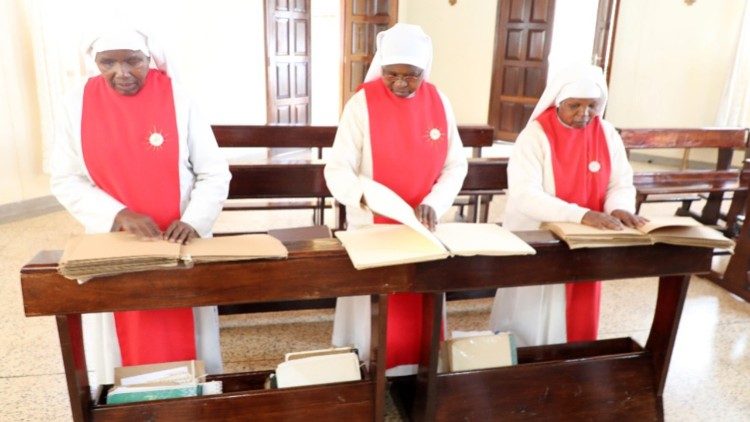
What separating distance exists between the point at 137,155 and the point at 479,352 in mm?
1314

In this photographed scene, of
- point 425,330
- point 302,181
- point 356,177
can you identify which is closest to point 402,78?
point 356,177

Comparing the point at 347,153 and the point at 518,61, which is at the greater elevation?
the point at 518,61

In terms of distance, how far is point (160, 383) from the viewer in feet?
5.44

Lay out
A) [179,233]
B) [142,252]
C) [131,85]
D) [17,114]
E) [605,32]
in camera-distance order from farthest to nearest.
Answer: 1. [605,32]
2. [17,114]
3. [131,85]
4. [179,233]
5. [142,252]

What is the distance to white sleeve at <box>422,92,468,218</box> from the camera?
2.02 meters

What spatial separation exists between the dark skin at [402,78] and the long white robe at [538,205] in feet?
1.65

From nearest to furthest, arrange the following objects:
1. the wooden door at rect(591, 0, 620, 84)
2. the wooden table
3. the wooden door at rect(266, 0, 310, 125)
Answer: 1. the wooden table
2. the wooden door at rect(266, 0, 310, 125)
3. the wooden door at rect(591, 0, 620, 84)

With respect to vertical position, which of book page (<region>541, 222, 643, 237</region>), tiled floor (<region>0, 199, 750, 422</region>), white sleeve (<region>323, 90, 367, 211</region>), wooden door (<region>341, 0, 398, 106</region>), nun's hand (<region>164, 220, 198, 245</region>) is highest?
wooden door (<region>341, 0, 398, 106</region>)

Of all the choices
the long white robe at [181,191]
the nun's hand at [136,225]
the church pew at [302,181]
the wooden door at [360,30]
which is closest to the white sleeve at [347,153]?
the long white robe at [181,191]

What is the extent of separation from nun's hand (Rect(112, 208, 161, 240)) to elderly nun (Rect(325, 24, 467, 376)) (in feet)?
2.08

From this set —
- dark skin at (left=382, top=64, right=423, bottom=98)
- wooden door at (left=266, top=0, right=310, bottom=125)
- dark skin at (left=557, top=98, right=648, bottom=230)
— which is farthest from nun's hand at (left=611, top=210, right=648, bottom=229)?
wooden door at (left=266, top=0, right=310, bottom=125)

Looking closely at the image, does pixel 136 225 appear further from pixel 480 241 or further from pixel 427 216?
pixel 480 241

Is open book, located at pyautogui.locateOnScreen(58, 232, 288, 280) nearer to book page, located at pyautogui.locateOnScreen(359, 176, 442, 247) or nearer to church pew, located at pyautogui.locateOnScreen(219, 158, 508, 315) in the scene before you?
book page, located at pyautogui.locateOnScreen(359, 176, 442, 247)

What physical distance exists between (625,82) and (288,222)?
17.6 ft
